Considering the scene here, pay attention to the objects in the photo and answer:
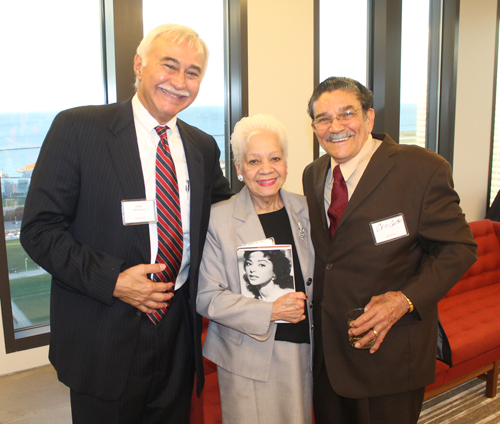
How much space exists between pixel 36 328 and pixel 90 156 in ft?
8.47

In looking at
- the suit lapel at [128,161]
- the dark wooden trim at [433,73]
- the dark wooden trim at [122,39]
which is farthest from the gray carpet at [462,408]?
the dark wooden trim at [433,73]

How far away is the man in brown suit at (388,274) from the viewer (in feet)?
5.50

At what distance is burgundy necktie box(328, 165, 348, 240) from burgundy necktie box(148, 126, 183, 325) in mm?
666

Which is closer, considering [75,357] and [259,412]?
[75,357]

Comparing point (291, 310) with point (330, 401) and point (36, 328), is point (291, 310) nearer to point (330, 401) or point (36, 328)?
point (330, 401)

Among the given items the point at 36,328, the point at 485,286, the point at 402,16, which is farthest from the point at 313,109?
the point at 402,16

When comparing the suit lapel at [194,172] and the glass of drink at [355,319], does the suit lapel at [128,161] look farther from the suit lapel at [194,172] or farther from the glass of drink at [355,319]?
the glass of drink at [355,319]

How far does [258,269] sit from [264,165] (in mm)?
470

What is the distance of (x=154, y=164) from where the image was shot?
1.72m

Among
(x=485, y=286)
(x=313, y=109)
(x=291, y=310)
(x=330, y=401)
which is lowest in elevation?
(x=485, y=286)

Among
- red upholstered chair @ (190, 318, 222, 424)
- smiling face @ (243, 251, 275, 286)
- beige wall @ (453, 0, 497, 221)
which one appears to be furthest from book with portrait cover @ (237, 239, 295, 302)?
beige wall @ (453, 0, 497, 221)

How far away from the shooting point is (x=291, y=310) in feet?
5.47

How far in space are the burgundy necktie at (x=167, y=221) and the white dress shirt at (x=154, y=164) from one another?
0.03 meters

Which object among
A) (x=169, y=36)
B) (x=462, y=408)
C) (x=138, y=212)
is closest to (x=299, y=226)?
(x=138, y=212)
